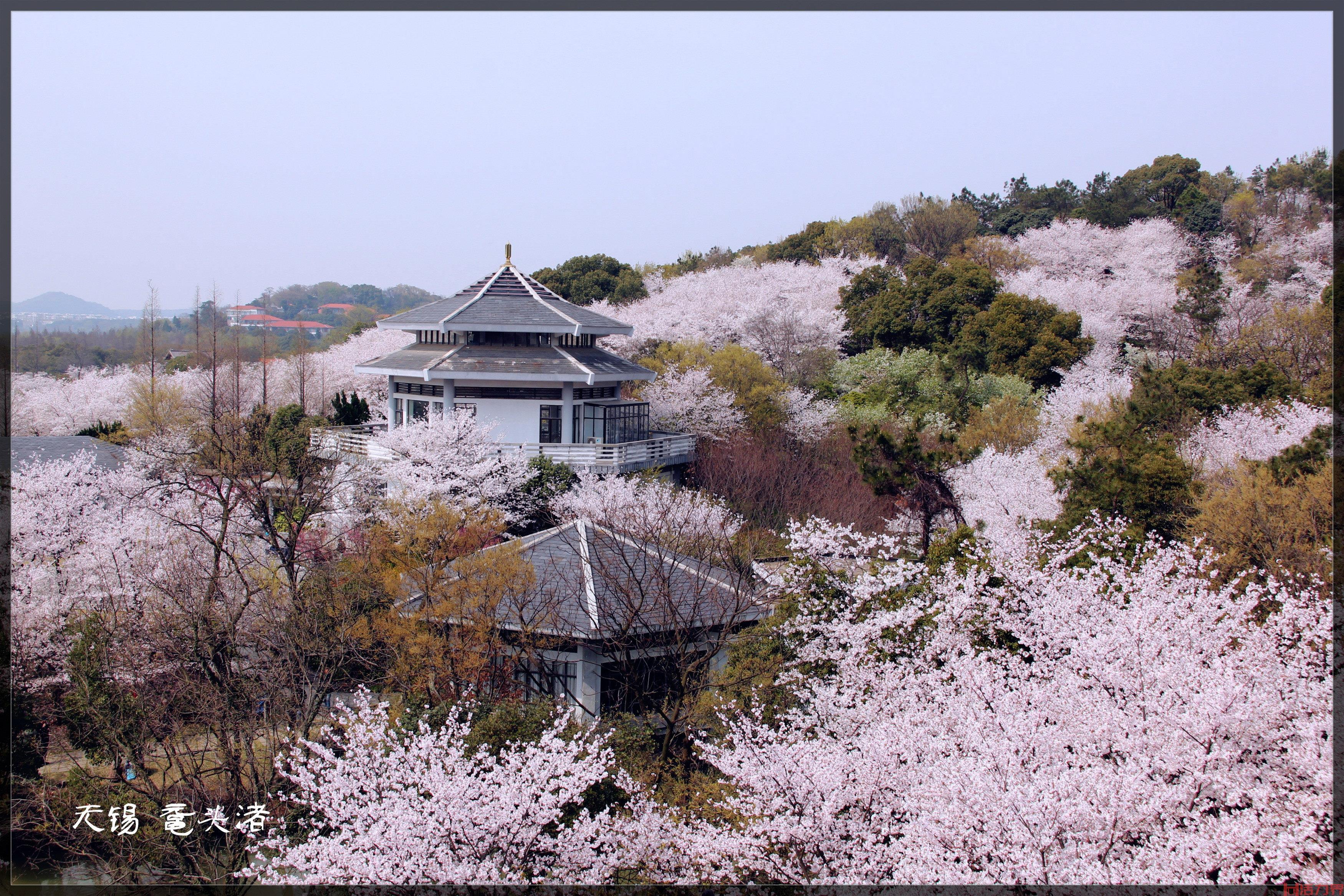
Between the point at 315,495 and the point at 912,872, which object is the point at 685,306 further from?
the point at 912,872

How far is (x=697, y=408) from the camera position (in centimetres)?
2802

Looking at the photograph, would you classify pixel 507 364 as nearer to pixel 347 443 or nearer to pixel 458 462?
pixel 458 462

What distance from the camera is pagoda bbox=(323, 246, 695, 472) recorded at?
23.7 metres

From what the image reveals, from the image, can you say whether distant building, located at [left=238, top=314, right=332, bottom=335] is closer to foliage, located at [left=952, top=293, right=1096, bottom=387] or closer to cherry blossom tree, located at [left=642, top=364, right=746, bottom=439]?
cherry blossom tree, located at [left=642, top=364, right=746, bottom=439]

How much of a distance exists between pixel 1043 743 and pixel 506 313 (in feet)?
65.3

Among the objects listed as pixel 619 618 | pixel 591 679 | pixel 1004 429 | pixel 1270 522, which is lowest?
pixel 591 679

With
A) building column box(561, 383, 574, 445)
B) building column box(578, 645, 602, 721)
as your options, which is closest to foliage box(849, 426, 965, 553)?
building column box(578, 645, 602, 721)

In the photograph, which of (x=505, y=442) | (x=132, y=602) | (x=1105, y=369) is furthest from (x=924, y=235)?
(x=132, y=602)

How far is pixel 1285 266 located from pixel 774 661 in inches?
1301

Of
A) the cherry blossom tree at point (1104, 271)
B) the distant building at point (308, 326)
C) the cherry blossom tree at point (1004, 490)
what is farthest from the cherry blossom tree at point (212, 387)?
the cherry blossom tree at point (1104, 271)

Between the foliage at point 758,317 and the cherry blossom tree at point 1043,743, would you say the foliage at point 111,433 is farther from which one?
the cherry blossom tree at point 1043,743

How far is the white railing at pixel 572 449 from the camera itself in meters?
23.5

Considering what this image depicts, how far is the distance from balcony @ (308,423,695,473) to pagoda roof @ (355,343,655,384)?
182 cm

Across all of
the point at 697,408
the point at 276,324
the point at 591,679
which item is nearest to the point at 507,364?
the point at 697,408
